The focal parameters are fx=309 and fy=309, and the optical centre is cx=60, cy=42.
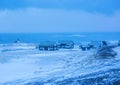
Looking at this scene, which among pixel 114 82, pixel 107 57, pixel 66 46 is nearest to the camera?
pixel 114 82

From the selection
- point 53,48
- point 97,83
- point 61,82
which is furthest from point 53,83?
point 53,48

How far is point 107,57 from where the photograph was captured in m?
28.8

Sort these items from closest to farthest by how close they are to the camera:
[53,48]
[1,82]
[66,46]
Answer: [1,82]
[53,48]
[66,46]

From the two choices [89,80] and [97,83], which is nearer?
[97,83]

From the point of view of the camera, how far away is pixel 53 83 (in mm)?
17125

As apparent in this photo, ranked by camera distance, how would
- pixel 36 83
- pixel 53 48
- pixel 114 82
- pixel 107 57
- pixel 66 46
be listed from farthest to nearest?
pixel 66 46 < pixel 53 48 < pixel 107 57 < pixel 36 83 < pixel 114 82

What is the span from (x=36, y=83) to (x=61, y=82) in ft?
4.79

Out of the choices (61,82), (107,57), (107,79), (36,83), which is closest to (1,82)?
(36,83)

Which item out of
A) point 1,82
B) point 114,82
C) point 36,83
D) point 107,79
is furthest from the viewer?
point 1,82

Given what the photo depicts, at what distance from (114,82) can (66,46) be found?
4413 centimetres

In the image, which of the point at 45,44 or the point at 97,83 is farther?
the point at 45,44

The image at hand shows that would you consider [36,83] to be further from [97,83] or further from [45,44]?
[45,44]

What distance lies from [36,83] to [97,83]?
149 inches

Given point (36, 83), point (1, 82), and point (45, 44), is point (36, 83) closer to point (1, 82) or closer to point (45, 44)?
point (1, 82)
